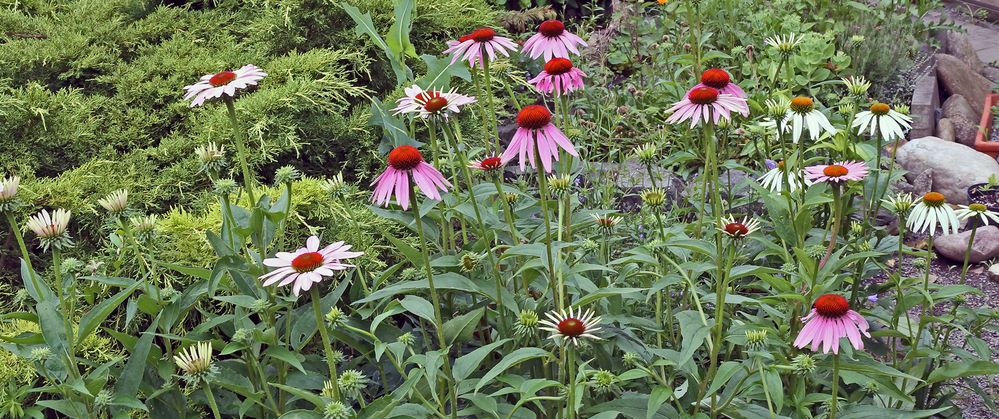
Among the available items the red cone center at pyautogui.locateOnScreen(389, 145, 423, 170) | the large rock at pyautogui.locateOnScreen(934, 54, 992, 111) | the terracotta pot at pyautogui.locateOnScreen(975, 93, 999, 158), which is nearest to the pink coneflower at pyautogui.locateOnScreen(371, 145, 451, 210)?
the red cone center at pyautogui.locateOnScreen(389, 145, 423, 170)

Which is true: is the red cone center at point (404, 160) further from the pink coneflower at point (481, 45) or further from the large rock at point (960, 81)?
the large rock at point (960, 81)

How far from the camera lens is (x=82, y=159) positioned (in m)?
2.60

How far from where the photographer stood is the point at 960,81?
15.0ft

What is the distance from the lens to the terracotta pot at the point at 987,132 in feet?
12.9

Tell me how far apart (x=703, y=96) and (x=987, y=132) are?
312 centimetres

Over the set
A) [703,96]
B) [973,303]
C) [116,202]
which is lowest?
[973,303]

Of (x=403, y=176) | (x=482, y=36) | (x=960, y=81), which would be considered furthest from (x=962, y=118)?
(x=403, y=176)

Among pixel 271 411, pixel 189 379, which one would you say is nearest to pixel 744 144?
pixel 271 411

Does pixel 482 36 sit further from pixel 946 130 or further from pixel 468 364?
pixel 946 130

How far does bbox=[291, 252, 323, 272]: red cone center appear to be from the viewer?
137 centimetres

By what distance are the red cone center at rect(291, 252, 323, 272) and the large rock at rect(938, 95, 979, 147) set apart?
11.9 ft

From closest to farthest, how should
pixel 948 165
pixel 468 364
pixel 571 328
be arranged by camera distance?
pixel 571 328 < pixel 468 364 < pixel 948 165

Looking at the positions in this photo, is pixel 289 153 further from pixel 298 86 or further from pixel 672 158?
pixel 672 158

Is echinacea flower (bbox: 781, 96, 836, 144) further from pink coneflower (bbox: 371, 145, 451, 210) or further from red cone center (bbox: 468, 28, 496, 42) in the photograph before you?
pink coneflower (bbox: 371, 145, 451, 210)
